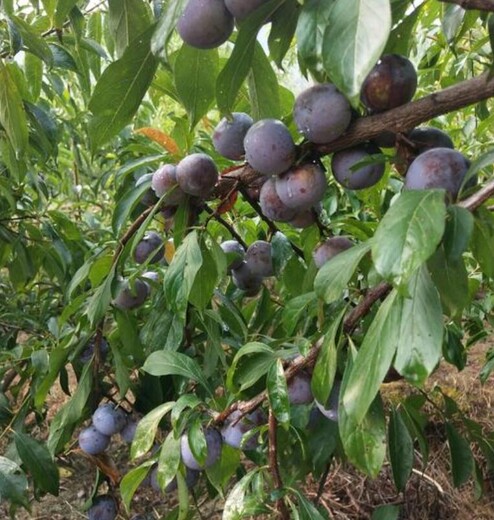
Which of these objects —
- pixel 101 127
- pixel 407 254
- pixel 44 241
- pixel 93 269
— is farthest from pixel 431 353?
pixel 44 241

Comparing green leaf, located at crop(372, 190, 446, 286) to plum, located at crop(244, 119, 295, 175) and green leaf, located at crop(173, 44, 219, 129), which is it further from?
green leaf, located at crop(173, 44, 219, 129)

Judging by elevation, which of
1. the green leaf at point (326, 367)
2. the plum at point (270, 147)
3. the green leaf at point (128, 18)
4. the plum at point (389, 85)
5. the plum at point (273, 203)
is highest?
the green leaf at point (128, 18)

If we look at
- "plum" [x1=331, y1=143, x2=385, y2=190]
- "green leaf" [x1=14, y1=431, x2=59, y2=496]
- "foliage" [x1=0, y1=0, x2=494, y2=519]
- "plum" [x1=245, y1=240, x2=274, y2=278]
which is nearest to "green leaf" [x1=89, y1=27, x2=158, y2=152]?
"foliage" [x1=0, y1=0, x2=494, y2=519]

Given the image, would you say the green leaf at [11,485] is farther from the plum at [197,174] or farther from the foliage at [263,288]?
the plum at [197,174]

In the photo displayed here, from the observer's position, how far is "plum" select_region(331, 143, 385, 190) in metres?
0.57

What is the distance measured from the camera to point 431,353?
1.34ft

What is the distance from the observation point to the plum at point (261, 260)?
2.87ft

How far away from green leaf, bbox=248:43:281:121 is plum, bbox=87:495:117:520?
760mm

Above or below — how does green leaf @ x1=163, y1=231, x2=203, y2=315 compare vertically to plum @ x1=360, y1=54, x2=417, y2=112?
below

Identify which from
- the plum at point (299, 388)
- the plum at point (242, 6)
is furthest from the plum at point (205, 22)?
the plum at point (299, 388)

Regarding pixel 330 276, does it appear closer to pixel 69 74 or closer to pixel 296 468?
pixel 296 468

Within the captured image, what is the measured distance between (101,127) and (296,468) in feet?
1.69

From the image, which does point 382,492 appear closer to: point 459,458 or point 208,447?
point 459,458

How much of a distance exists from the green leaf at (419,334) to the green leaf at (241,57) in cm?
25
